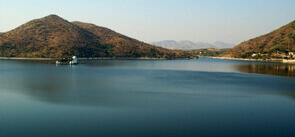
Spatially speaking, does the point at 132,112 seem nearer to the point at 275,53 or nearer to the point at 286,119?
the point at 286,119

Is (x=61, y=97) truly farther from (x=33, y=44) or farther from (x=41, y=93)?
(x=33, y=44)

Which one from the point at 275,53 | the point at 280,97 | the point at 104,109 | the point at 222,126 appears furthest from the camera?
the point at 275,53

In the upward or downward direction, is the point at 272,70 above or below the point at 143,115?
above

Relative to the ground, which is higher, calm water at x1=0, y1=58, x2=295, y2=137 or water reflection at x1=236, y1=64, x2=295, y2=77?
water reflection at x1=236, y1=64, x2=295, y2=77

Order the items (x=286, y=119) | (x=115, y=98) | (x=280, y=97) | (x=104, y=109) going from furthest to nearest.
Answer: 1. (x=280, y=97)
2. (x=115, y=98)
3. (x=104, y=109)
4. (x=286, y=119)

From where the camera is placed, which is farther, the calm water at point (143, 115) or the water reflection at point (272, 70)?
the water reflection at point (272, 70)

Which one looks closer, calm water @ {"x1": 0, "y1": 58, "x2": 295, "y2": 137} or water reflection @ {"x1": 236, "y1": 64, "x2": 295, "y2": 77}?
calm water @ {"x1": 0, "y1": 58, "x2": 295, "y2": 137}

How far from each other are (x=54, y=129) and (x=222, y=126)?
47.6ft

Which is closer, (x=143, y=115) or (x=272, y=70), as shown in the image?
(x=143, y=115)

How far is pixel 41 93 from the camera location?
38531 millimetres

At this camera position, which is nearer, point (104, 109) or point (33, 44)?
point (104, 109)

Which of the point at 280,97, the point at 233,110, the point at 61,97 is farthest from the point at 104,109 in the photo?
the point at 280,97

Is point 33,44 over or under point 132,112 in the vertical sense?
over

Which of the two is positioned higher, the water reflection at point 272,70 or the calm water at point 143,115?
the water reflection at point 272,70
